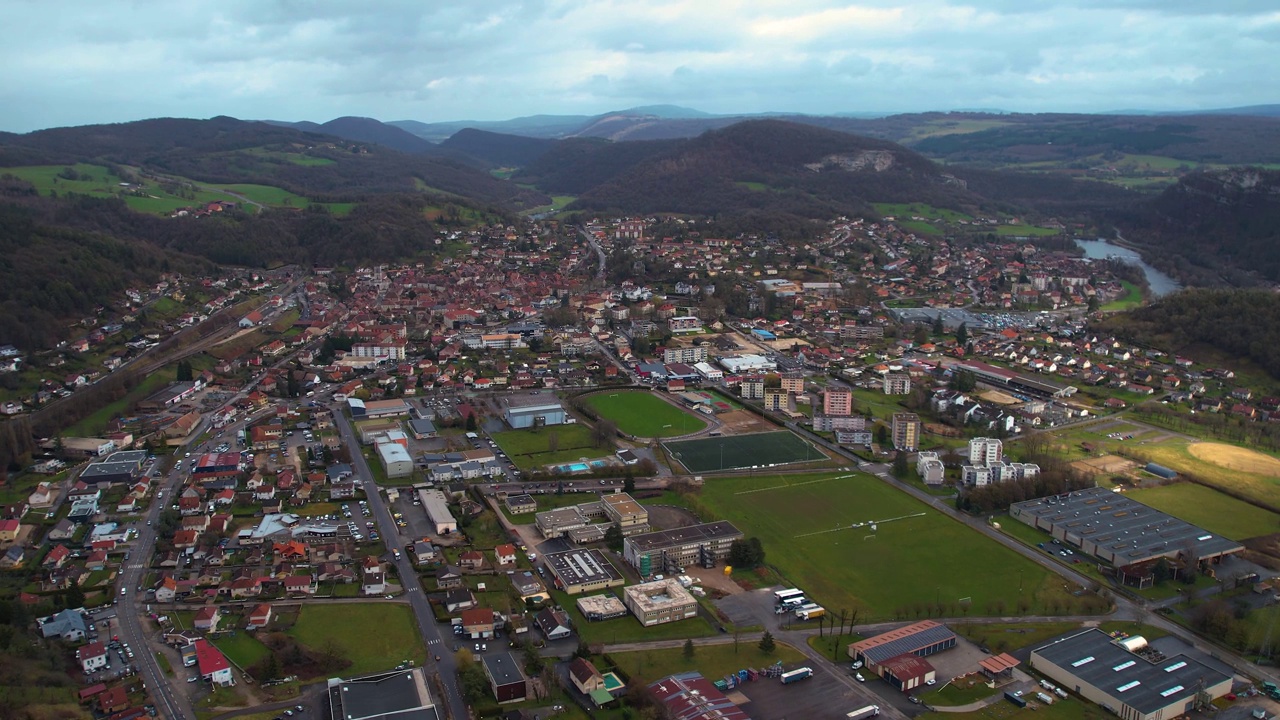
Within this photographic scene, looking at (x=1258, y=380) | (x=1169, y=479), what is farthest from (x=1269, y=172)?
(x=1169, y=479)

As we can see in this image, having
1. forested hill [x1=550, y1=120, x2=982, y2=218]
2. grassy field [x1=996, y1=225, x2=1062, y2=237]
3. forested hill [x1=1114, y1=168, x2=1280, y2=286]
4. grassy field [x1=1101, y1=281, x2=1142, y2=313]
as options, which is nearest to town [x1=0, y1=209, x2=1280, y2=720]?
grassy field [x1=1101, y1=281, x2=1142, y2=313]

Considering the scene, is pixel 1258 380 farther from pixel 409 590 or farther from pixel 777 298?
pixel 409 590

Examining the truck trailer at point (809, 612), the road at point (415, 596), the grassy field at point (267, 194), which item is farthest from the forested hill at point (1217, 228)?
the grassy field at point (267, 194)

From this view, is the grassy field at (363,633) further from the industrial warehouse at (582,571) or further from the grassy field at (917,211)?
the grassy field at (917,211)

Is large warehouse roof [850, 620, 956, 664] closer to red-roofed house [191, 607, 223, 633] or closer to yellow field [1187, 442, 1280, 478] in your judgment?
red-roofed house [191, 607, 223, 633]

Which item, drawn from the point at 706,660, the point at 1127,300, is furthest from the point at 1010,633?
the point at 1127,300

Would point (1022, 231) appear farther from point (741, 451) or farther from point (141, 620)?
point (141, 620)
